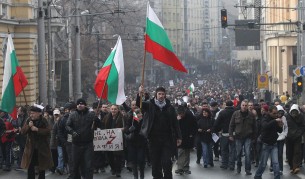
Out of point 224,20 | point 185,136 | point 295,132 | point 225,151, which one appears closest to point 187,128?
point 185,136

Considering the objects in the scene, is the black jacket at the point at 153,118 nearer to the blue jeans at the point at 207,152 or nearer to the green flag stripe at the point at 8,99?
the green flag stripe at the point at 8,99

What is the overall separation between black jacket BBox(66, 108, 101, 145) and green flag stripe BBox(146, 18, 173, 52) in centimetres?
173

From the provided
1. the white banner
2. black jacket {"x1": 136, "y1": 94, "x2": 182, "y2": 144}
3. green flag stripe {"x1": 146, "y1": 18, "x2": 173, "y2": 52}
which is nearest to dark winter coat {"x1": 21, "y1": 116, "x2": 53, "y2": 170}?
black jacket {"x1": 136, "y1": 94, "x2": 182, "y2": 144}

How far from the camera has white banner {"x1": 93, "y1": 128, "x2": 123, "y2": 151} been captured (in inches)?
727

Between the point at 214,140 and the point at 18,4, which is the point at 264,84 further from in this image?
the point at 214,140

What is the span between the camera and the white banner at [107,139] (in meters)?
18.5

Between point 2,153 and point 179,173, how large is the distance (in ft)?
14.5

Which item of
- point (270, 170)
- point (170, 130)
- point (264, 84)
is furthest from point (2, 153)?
point (264, 84)

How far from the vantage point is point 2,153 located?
68.7ft

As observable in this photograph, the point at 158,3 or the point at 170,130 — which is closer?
the point at 170,130

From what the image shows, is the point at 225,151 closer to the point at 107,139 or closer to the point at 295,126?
A: the point at 295,126

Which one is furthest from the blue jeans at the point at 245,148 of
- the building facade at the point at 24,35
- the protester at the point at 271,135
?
the building facade at the point at 24,35

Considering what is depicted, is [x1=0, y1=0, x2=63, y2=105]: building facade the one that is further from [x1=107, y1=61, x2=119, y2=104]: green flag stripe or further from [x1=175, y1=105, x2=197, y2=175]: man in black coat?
[x1=107, y1=61, x2=119, y2=104]: green flag stripe

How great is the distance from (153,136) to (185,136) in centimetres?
506
